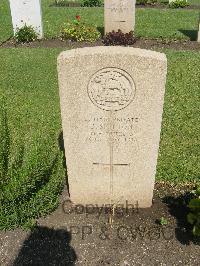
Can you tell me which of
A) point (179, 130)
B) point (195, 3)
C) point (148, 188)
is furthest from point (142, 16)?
point (148, 188)

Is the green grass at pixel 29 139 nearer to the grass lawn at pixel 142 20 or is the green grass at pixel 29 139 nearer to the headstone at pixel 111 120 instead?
the headstone at pixel 111 120

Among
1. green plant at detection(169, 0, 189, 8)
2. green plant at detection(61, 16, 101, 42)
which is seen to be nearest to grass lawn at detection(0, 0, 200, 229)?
green plant at detection(61, 16, 101, 42)

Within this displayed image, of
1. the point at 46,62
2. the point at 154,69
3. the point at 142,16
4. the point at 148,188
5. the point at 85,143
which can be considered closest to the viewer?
the point at 154,69

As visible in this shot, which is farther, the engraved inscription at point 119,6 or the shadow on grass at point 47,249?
the engraved inscription at point 119,6

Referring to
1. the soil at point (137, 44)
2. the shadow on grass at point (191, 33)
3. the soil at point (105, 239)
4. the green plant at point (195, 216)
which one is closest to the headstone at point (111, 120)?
the soil at point (105, 239)

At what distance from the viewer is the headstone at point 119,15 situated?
1123 centimetres

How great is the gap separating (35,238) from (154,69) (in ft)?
7.51

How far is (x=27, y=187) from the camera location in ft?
12.3

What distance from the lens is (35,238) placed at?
3.94m

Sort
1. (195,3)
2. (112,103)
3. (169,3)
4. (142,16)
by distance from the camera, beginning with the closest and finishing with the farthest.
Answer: (112,103) → (142,16) → (169,3) → (195,3)

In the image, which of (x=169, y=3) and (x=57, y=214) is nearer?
(x=57, y=214)

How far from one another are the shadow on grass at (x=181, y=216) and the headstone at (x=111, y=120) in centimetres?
33

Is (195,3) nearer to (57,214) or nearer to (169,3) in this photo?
(169,3)

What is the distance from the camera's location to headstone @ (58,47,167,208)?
332 centimetres
